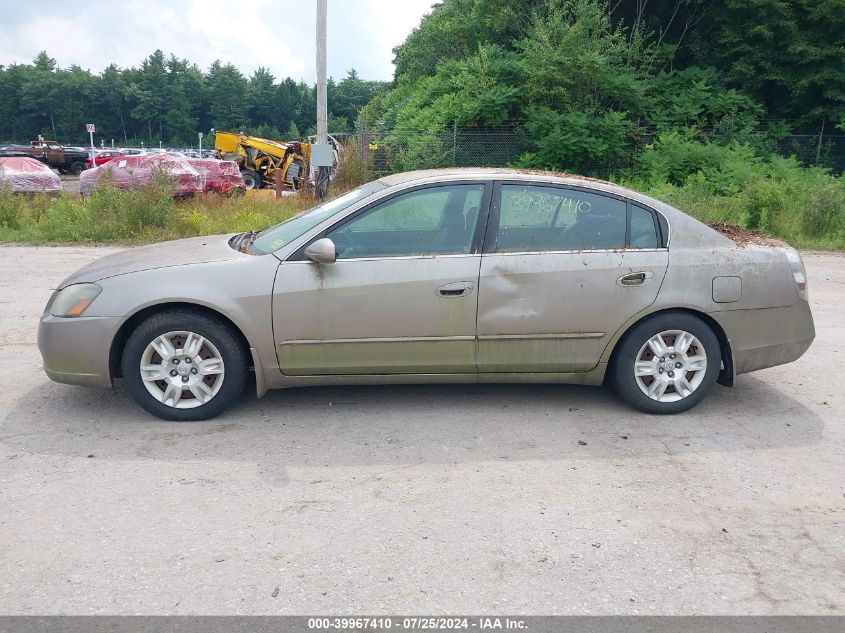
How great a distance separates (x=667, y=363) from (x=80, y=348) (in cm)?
378

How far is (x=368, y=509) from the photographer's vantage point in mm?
3727

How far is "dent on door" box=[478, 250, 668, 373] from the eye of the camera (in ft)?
15.9

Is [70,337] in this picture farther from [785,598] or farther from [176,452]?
[785,598]

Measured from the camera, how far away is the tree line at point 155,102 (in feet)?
345

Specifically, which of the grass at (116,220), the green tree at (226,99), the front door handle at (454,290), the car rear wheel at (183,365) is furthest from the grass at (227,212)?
the green tree at (226,99)

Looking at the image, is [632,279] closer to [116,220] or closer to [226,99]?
[116,220]

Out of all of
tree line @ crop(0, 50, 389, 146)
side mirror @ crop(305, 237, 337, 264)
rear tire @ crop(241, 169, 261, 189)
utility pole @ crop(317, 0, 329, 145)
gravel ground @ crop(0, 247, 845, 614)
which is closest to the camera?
gravel ground @ crop(0, 247, 845, 614)

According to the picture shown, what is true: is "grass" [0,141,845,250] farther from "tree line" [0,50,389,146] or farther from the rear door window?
"tree line" [0,50,389,146]

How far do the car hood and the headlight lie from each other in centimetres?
7

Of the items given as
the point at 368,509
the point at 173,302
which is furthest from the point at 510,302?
the point at 173,302

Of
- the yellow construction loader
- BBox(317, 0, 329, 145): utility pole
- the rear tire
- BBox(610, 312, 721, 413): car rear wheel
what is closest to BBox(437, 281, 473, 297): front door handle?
BBox(610, 312, 721, 413): car rear wheel

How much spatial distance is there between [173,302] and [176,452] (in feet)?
3.11

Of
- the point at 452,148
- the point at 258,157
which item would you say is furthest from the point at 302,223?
the point at 258,157

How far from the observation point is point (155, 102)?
112 m
